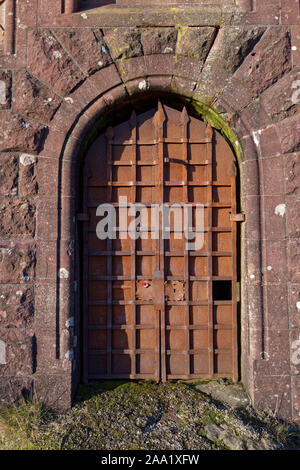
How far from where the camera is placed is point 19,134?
2777 mm

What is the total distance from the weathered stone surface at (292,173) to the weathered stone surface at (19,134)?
7.23 feet

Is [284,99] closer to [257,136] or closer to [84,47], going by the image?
[257,136]

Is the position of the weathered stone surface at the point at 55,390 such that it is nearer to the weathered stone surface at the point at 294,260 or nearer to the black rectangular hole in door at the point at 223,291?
the black rectangular hole in door at the point at 223,291

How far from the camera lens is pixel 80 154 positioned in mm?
2934

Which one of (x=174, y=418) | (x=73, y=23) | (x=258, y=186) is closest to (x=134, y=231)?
(x=258, y=186)

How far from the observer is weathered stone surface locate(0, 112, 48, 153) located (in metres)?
2.78

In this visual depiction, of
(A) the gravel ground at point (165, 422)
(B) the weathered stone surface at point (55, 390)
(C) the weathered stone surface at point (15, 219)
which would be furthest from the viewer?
(C) the weathered stone surface at point (15, 219)

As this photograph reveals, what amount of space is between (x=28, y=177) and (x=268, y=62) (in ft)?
7.86

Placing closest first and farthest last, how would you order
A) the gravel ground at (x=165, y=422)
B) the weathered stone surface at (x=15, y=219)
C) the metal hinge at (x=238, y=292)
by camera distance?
1. the gravel ground at (x=165, y=422)
2. the weathered stone surface at (x=15, y=219)
3. the metal hinge at (x=238, y=292)

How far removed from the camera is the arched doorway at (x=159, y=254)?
296cm

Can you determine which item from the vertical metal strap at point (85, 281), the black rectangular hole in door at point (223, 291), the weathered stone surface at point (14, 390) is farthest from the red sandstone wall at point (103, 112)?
the black rectangular hole in door at point (223, 291)

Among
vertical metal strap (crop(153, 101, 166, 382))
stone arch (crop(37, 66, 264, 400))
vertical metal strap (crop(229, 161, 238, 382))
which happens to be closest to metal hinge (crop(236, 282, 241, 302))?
vertical metal strap (crop(229, 161, 238, 382))

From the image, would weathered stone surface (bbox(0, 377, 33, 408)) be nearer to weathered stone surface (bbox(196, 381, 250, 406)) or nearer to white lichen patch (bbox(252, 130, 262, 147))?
weathered stone surface (bbox(196, 381, 250, 406))

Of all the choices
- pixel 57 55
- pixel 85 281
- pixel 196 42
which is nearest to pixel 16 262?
pixel 85 281
